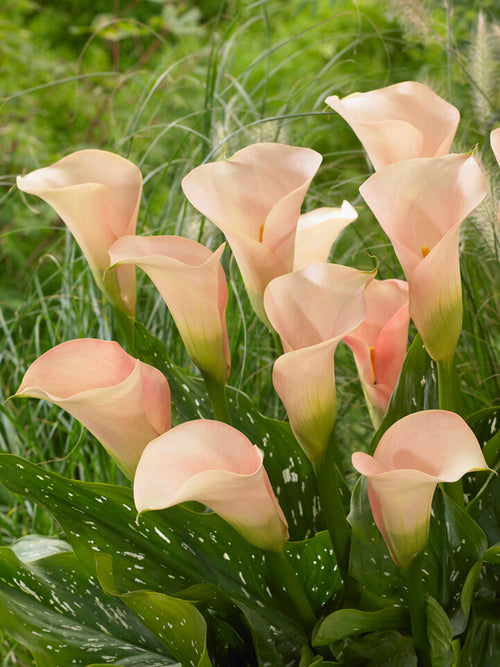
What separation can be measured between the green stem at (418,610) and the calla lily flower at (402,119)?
151 millimetres

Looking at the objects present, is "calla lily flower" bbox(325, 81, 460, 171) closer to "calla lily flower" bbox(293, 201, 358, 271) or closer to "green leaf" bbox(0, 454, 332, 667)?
"calla lily flower" bbox(293, 201, 358, 271)

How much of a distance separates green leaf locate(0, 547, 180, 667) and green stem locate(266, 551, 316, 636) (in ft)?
0.19

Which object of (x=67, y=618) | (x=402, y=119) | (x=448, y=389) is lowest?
(x=67, y=618)

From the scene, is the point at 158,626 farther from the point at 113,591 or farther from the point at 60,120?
the point at 60,120

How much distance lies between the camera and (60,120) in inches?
68.3

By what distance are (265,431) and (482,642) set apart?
133 mm

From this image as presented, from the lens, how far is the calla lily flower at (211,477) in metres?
0.22

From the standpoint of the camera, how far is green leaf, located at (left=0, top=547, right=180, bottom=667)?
30 centimetres

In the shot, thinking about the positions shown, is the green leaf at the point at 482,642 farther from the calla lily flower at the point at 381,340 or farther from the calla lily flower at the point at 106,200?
the calla lily flower at the point at 106,200

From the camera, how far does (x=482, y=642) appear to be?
29 centimetres

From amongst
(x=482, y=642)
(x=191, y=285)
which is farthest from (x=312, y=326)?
(x=482, y=642)

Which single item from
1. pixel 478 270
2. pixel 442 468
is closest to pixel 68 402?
pixel 442 468

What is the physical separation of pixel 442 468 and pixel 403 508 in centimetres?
2

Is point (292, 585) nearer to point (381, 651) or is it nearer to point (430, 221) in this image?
point (381, 651)
